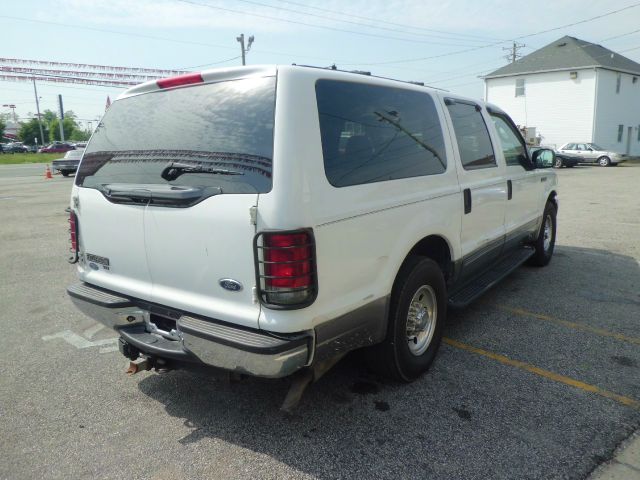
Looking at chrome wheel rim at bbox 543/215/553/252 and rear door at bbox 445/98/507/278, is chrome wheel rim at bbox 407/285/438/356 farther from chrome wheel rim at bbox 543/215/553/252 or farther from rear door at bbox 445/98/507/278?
chrome wheel rim at bbox 543/215/553/252

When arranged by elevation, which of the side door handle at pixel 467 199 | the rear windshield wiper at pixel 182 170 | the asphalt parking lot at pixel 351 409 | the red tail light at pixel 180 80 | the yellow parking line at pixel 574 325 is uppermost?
the red tail light at pixel 180 80

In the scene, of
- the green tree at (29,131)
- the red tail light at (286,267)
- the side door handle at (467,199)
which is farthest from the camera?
the green tree at (29,131)

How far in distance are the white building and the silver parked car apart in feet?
13.9

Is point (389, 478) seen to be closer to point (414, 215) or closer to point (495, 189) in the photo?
point (414, 215)

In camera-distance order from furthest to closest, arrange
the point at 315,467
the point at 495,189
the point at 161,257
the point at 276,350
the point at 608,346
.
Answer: the point at 495,189
the point at 608,346
the point at 161,257
the point at 315,467
the point at 276,350

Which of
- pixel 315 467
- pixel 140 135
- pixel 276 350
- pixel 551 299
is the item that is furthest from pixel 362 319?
pixel 551 299

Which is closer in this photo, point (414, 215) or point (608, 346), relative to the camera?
point (414, 215)

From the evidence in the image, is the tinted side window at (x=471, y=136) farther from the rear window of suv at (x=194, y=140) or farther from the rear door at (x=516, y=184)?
the rear window of suv at (x=194, y=140)

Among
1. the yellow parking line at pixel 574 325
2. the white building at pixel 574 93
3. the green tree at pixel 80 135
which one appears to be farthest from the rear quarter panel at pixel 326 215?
the green tree at pixel 80 135

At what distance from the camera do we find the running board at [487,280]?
3.99m

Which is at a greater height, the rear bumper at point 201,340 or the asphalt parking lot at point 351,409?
the rear bumper at point 201,340

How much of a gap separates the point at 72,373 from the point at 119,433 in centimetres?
101

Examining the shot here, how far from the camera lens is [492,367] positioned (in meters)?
3.64

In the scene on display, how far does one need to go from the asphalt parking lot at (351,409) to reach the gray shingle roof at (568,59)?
1340 inches
